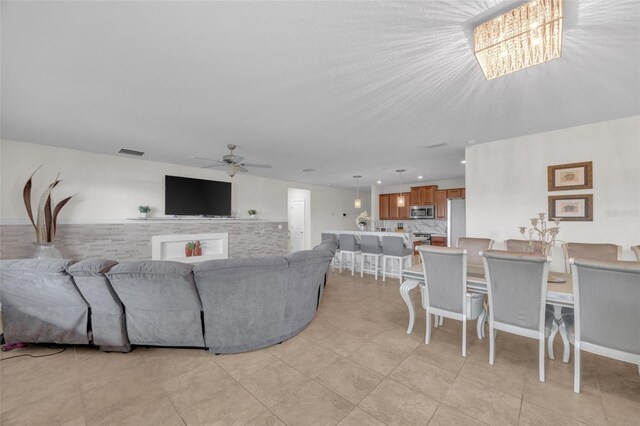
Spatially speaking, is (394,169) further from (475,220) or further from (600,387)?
(600,387)

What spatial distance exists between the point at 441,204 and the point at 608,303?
6.20 m

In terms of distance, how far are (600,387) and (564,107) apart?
8.32ft

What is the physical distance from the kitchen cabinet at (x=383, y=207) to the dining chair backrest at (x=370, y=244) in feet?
12.4

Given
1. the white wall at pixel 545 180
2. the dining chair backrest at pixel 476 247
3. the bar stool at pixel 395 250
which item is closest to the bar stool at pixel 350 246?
the bar stool at pixel 395 250

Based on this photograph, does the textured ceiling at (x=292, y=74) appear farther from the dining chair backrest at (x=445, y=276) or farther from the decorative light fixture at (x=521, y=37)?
the dining chair backrest at (x=445, y=276)

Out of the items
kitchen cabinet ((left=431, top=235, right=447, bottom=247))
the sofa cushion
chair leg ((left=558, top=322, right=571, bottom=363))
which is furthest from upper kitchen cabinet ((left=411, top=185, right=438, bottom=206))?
the sofa cushion

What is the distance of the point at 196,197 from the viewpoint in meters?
5.60

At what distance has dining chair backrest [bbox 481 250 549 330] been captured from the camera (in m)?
1.88

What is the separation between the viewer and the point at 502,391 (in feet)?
5.88

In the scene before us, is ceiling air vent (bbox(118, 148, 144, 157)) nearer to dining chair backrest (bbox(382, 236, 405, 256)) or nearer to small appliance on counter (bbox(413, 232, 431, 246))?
dining chair backrest (bbox(382, 236, 405, 256))

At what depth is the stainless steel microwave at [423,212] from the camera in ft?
25.1

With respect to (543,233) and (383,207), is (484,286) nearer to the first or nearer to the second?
(543,233)

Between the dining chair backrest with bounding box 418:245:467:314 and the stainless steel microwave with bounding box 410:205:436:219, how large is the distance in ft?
18.7

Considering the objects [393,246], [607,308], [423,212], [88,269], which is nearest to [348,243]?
[393,246]
